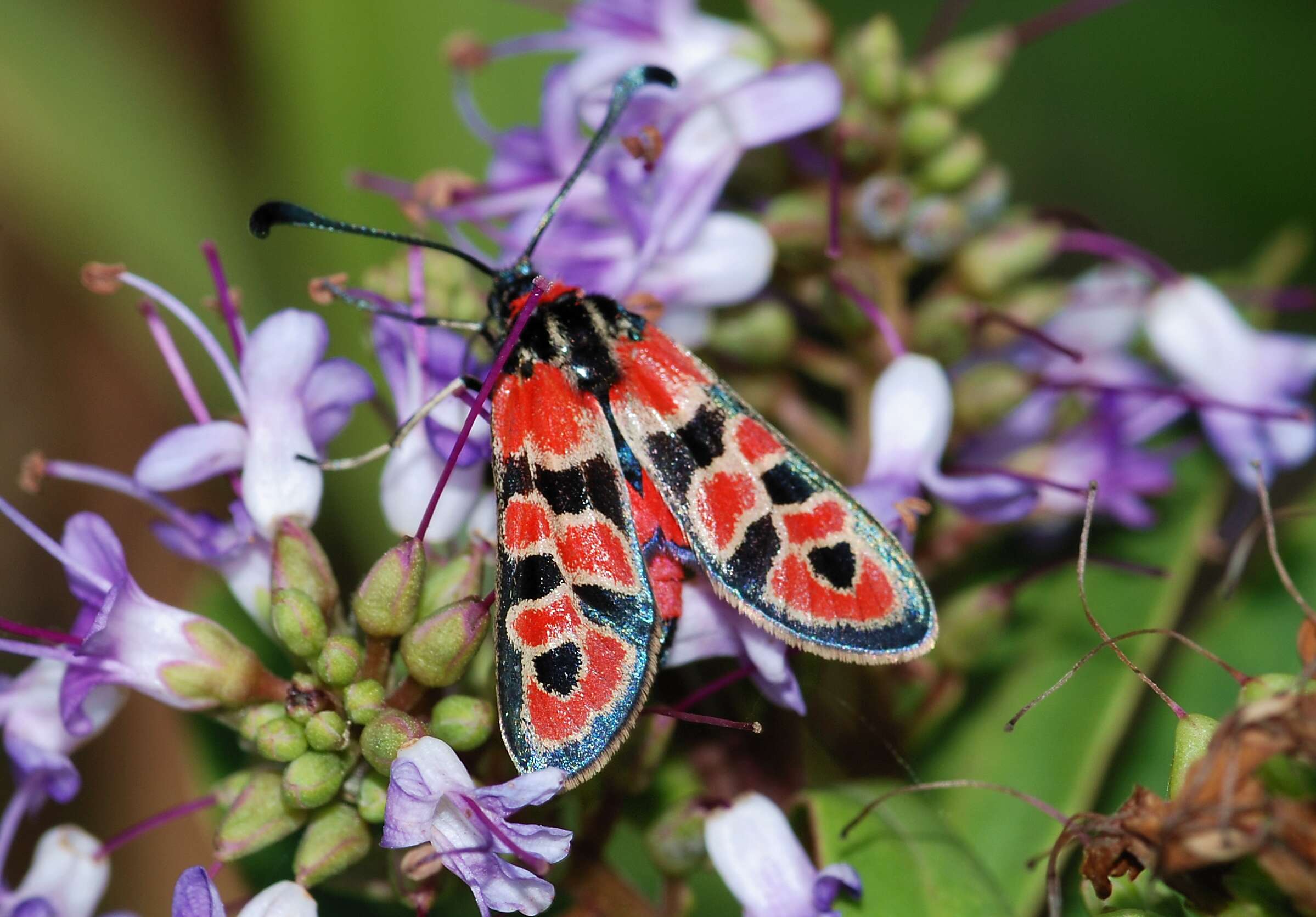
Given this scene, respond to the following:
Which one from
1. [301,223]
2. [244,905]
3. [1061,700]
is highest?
[301,223]

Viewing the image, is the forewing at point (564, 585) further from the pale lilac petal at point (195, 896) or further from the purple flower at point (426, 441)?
the pale lilac petal at point (195, 896)

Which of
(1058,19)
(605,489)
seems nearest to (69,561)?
(605,489)

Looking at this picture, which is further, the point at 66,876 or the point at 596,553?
the point at 66,876

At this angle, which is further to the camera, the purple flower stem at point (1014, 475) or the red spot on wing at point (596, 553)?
the purple flower stem at point (1014, 475)

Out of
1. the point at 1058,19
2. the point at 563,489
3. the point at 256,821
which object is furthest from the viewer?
the point at 1058,19

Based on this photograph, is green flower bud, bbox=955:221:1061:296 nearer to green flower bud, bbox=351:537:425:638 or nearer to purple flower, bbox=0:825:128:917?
Answer: green flower bud, bbox=351:537:425:638

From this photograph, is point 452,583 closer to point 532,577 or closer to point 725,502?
point 532,577

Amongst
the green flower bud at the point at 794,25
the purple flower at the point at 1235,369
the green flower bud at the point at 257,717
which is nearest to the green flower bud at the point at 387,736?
the green flower bud at the point at 257,717
